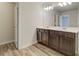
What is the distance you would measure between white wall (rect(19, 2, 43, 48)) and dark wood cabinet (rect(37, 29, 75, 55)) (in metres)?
0.44

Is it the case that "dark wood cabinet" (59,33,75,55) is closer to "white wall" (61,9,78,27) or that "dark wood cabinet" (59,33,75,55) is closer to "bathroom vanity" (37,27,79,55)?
"bathroom vanity" (37,27,79,55)

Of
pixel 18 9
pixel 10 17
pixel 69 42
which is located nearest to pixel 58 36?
pixel 69 42

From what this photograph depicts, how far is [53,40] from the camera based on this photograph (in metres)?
3.52

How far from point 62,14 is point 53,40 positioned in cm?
107

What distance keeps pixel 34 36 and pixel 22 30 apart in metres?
0.87

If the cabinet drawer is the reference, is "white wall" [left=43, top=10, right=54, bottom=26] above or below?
above

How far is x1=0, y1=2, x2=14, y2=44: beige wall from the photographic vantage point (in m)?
4.16

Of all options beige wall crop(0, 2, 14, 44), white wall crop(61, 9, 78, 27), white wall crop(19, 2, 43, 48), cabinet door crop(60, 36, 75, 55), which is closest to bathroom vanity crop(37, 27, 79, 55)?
cabinet door crop(60, 36, 75, 55)

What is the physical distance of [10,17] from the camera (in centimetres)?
448

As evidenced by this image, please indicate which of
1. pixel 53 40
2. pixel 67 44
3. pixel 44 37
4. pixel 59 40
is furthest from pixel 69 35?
pixel 44 37

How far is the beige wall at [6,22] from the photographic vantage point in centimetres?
416

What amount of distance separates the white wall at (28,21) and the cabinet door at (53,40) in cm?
94

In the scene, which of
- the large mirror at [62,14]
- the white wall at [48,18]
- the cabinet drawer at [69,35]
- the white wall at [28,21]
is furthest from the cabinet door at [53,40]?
the white wall at [28,21]

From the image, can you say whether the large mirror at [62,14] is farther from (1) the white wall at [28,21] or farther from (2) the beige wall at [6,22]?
(2) the beige wall at [6,22]
